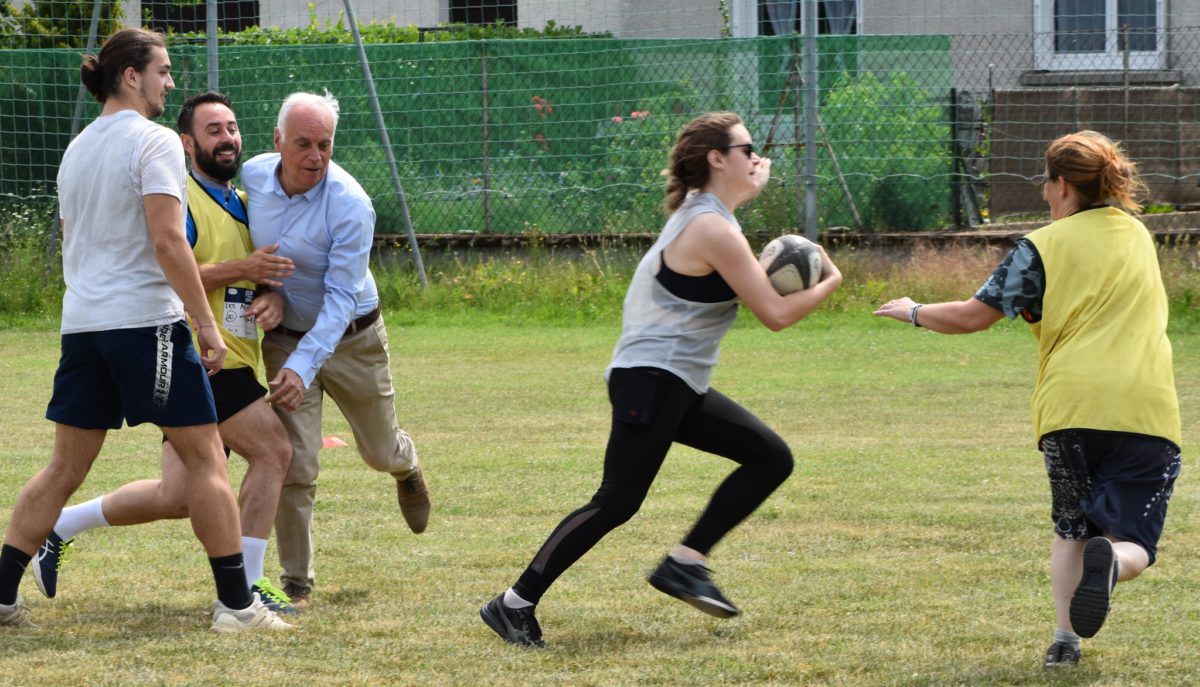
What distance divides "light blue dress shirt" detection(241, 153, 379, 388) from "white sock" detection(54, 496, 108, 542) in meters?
1.01

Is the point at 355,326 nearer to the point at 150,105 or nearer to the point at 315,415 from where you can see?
the point at 315,415

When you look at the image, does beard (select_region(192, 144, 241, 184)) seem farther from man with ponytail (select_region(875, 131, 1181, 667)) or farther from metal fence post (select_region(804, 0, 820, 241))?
metal fence post (select_region(804, 0, 820, 241))

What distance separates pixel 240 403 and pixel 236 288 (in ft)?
1.38

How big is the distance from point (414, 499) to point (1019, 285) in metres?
2.78

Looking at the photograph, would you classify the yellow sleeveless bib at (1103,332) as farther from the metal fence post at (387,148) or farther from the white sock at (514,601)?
the metal fence post at (387,148)

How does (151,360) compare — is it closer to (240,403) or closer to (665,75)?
(240,403)

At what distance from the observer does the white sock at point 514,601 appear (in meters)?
5.29

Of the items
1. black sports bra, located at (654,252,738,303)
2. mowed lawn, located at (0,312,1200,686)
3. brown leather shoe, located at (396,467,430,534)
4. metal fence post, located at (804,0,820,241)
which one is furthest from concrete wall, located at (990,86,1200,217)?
black sports bra, located at (654,252,738,303)

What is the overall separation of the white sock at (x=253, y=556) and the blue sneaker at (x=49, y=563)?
691mm

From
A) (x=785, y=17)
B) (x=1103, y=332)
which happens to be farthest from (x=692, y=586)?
(x=785, y=17)

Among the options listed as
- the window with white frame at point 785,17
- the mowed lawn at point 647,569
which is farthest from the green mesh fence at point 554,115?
the mowed lawn at point 647,569

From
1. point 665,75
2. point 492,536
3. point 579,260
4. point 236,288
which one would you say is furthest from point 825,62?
point 236,288

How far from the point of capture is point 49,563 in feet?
19.5

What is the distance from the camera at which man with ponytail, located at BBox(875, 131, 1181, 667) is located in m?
4.85
